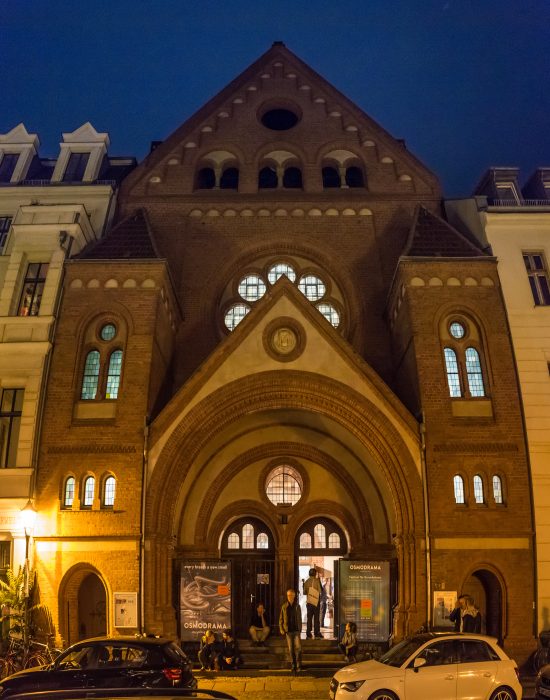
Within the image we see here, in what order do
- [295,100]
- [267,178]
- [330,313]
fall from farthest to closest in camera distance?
[295,100]
[267,178]
[330,313]

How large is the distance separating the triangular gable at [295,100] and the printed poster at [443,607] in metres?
16.5

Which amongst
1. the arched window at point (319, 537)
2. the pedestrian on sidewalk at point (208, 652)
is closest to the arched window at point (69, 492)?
the pedestrian on sidewalk at point (208, 652)

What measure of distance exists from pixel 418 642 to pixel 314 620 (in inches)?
298

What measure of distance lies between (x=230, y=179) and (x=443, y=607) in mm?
19134

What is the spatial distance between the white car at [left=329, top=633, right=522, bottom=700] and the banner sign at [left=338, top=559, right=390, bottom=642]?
5.32 meters

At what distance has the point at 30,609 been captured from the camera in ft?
55.9

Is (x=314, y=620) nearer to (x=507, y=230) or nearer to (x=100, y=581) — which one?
(x=100, y=581)

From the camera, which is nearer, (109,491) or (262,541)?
(109,491)

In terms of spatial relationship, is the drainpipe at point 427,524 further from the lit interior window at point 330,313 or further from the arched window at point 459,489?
the lit interior window at point 330,313

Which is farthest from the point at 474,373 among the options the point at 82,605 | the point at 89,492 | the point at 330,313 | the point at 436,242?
the point at 82,605

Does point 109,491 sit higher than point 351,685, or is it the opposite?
point 109,491

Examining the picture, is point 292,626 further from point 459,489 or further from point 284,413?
point 284,413

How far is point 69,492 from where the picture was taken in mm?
18578

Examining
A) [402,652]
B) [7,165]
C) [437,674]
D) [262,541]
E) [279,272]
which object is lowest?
[437,674]
